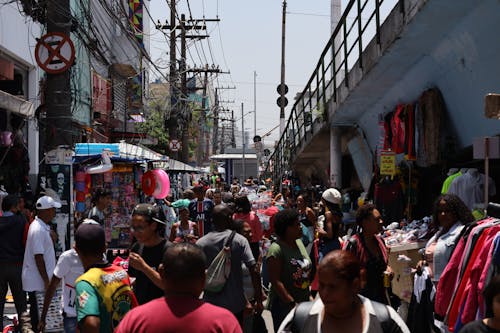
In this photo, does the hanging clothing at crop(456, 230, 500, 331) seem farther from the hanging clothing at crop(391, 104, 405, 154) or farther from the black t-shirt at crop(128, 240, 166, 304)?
the hanging clothing at crop(391, 104, 405, 154)

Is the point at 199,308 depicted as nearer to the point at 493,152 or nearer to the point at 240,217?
the point at 493,152

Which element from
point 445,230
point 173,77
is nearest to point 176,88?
point 173,77

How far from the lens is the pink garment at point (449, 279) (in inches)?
220

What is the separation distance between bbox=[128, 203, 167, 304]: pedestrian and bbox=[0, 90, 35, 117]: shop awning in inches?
314

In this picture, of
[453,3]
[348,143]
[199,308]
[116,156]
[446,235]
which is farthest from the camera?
[348,143]

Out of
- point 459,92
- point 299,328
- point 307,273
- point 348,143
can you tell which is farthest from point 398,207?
point 299,328

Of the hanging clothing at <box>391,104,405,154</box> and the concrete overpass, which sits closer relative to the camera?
the concrete overpass

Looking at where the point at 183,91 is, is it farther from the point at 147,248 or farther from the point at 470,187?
the point at 147,248

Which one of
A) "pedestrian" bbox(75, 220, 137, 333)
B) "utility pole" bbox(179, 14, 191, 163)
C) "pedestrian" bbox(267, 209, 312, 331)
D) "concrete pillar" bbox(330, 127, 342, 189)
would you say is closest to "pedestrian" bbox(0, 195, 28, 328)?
"pedestrian" bbox(267, 209, 312, 331)

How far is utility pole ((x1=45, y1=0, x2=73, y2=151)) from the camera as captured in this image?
32.1 ft

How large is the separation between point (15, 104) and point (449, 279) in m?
9.93

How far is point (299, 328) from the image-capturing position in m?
3.28

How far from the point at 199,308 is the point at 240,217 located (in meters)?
6.48

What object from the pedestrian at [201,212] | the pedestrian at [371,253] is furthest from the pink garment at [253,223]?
the pedestrian at [371,253]
